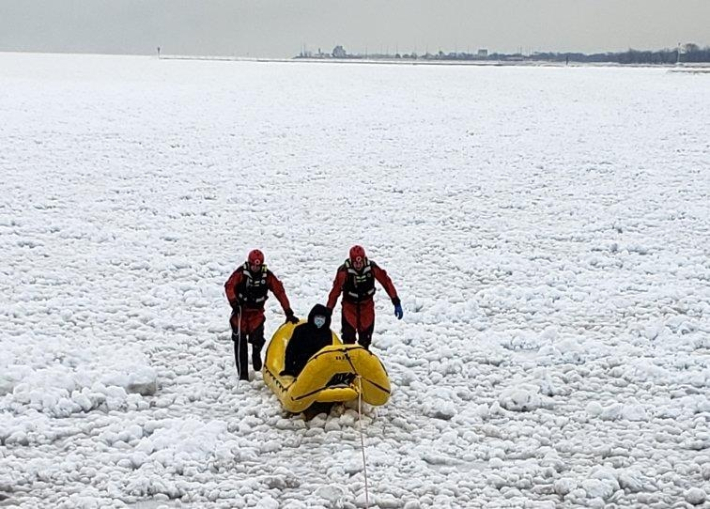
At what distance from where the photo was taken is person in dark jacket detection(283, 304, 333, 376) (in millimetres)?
8633

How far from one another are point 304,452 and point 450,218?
11.4m

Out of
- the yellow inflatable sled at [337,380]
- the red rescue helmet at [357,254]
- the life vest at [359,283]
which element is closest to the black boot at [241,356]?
the yellow inflatable sled at [337,380]

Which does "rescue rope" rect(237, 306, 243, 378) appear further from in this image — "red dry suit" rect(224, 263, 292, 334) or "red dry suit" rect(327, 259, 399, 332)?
"red dry suit" rect(327, 259, 399, 332)

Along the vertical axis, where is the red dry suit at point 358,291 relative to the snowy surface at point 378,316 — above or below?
above

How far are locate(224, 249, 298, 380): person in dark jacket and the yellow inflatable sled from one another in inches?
40.7

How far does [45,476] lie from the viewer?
280 inches

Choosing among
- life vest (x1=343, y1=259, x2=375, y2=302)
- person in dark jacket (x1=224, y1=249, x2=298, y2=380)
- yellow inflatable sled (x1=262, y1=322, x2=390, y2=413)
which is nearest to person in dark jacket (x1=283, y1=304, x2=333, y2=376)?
yellow inflatable sled (x1=262, y1=322, x2=390, y2=413)

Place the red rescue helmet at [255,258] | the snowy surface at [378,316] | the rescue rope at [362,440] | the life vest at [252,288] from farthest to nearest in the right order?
the life vest at [252,288] → the red rescue helmet at [255,258] → the snowy surface at [378,316] → the rescue rope at [362,440]

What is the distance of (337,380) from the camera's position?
8.20m

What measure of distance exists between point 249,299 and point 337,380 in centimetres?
154

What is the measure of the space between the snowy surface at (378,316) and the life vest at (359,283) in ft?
3.63

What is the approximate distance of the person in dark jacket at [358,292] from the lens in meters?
9.27

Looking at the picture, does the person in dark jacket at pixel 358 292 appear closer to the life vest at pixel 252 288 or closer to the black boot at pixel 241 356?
the life vest at pixel 252 288

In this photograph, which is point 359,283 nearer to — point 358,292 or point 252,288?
point 358,292
